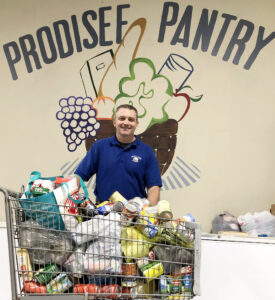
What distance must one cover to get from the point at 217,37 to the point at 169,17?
0.58 metres

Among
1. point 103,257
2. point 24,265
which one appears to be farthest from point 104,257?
point 24,265

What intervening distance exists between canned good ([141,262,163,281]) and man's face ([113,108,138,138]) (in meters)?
1.13

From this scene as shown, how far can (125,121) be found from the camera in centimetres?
261

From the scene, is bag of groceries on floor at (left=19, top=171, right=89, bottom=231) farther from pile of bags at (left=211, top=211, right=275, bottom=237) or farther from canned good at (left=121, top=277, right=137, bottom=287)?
pile of bags at (left=211, top=211, right=275, bottom=237)

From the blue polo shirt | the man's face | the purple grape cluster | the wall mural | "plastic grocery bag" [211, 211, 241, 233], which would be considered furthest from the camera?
the purple grape cluster

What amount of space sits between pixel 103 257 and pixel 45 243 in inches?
9.5

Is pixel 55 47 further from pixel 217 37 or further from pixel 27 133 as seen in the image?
pixel 217 37

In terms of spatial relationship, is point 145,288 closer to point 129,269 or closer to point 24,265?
point 129,269

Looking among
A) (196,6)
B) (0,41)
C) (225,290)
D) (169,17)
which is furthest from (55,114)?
(225,290)

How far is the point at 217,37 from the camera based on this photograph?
453 centimetres

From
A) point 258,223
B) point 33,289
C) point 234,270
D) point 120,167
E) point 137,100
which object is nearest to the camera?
point 33,289

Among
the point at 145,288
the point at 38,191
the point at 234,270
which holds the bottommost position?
the point at 234,270

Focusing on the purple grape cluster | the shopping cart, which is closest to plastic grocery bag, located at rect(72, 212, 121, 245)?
the shopping cart

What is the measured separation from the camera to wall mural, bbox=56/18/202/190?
15.0 ft
